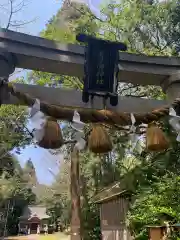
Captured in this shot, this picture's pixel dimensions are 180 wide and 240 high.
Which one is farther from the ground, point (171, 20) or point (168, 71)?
point (171, 20)

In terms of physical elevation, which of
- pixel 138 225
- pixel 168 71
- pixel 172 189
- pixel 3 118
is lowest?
pixel 138 225

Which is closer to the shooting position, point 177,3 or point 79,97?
point 79,97

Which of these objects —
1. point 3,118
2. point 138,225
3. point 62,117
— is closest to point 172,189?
point 138,225

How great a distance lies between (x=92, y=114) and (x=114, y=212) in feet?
28.1

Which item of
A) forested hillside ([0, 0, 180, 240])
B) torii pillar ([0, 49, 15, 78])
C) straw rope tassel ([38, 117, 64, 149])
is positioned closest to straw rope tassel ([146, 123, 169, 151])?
forested hillside ([0, 0, 180, 240])

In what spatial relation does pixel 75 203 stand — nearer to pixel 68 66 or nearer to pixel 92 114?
pixel 68 66

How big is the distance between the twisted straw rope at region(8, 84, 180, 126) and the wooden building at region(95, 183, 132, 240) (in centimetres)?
586

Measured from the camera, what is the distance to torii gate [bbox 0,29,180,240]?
2.69 meters

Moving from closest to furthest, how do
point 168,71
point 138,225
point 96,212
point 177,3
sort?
point 168,71
point 138,225
point 177,3
point 96,212

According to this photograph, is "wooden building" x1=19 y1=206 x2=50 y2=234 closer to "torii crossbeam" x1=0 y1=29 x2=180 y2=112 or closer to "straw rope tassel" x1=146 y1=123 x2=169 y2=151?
"torii crossbeam" x1=0 y1=29 x2=180 y2=112

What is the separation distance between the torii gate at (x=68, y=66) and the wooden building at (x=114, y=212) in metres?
5.37

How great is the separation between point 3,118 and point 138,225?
7.95m

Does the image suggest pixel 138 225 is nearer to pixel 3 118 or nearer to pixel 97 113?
pixel 97 113

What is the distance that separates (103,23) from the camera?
9.55m
